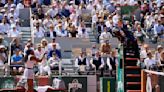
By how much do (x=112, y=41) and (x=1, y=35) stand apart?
4395mm

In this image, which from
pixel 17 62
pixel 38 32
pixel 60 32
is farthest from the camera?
pixel 60 32

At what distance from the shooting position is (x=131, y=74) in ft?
55.9

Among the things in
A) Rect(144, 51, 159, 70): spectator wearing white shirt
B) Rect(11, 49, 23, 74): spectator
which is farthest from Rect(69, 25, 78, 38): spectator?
Rect(144, 51, 159, 70): spectator wearing white shirt

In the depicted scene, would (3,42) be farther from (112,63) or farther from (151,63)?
(151,63)

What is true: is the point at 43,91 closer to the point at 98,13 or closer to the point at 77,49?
the point at 77,49

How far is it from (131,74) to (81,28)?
21.3 feet

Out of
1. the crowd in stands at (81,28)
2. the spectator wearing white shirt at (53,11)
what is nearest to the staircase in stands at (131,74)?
the crowd in stands at (81,28)

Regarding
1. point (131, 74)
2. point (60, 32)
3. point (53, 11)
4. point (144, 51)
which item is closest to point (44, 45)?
point (60, 32)

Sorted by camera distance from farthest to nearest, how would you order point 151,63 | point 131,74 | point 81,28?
point 81,28 → point 151,63 → point 131,74

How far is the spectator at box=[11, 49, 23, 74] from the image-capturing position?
65.1 feet

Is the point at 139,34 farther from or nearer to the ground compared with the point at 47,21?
nearer to the ground

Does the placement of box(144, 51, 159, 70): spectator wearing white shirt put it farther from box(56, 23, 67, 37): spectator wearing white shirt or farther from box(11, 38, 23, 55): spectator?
box(11, 38, 23, 55): spectator

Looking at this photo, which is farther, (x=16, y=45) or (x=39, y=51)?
(x=16, y=45)

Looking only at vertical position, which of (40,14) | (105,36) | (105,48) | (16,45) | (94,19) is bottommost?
(105,48)
